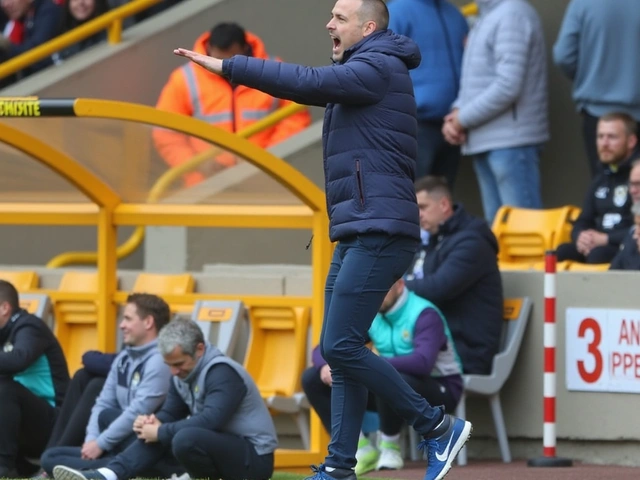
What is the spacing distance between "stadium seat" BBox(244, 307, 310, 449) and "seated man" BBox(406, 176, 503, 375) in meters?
0.72

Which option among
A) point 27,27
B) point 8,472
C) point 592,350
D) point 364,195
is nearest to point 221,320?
point 8,472

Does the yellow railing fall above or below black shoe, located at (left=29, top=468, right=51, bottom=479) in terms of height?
above

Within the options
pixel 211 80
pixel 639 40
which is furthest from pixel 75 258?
pixel 639 40

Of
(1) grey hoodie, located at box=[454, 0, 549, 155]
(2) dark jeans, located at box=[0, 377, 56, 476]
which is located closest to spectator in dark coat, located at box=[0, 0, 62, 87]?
(1) grey hoodie, located at box=[454, 0, 549, 155]

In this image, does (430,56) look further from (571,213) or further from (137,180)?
(137,180)

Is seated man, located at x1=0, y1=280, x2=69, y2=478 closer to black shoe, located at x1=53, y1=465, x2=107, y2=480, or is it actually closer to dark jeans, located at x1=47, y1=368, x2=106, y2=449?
dark jeans, located at x1=47, y1=368, x2=106, y2=449

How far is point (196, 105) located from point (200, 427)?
4767 mm

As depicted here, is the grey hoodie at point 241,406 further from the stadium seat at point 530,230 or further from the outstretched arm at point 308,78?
the stadium seat at point 530,230

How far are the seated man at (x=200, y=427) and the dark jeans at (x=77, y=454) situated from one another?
0.60ft

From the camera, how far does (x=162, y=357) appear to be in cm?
830

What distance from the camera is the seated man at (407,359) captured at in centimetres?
855

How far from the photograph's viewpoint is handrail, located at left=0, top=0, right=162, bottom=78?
1344cm

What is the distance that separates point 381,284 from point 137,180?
10.5 ft

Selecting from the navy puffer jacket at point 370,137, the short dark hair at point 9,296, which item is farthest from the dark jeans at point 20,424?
the navy puffer jacket at point 370,137
